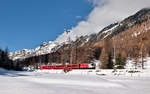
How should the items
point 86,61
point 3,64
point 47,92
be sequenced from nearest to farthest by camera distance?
point 47,92
point 86,61
point 3,64

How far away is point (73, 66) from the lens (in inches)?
2058

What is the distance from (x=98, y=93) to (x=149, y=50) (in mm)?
107291

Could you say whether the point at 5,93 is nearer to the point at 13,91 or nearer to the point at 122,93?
the point at 13,91

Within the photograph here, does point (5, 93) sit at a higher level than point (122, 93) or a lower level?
higher

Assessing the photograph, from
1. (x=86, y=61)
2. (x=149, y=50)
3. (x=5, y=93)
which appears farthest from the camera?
(x=149, y=50)

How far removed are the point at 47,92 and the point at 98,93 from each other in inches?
93.2

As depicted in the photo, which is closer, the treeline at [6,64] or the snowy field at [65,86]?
the snowy field at [65,86]

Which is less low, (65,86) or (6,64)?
(65,86)

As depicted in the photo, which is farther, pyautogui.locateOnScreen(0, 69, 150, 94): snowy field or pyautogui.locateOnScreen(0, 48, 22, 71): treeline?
pyautogui.locateOnScreen(0, 48, 22, 71): treeline

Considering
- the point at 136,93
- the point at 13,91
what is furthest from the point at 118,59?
the point at 13,91

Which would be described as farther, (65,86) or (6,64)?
(6,64)

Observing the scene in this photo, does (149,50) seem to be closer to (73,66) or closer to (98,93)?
(73,66)

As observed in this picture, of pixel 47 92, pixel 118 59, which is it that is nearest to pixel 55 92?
pixel 47 92

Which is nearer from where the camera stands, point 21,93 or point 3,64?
point 21,93
